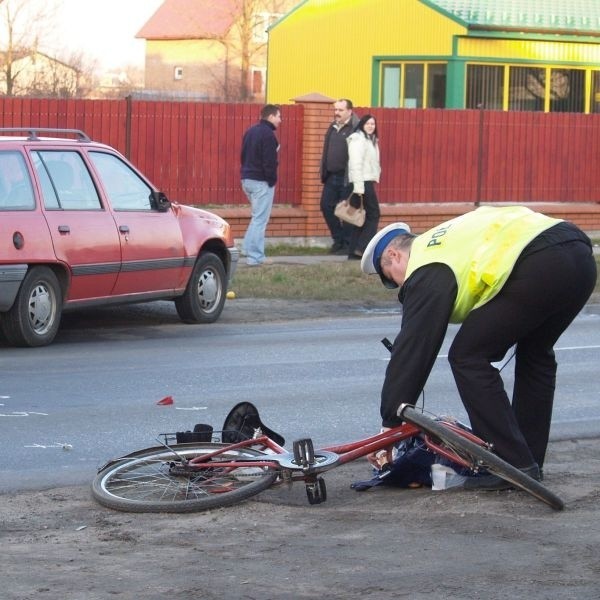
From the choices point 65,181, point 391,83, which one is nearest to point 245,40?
point 391,83

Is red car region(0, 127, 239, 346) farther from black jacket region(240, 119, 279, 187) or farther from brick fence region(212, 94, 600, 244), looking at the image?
brick fence region(212, 94, 600, 244)

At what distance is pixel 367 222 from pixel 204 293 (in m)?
6.18

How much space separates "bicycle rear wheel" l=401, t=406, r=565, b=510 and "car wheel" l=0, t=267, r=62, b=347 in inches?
235

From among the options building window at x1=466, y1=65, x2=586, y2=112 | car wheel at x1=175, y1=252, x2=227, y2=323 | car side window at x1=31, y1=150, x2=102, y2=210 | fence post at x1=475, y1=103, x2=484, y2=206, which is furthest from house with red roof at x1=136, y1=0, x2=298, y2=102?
car side window at x1=31, y1=150, x2=102, y2=210

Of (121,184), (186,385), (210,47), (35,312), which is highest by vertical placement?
(210,47)

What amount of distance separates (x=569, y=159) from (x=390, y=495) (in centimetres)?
1908

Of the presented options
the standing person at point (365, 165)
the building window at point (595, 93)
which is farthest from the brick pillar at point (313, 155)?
the building window at point (595, 93)

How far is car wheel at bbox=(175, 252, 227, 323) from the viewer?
42.9ft

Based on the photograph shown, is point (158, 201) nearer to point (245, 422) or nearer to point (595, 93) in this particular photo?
point (245, 422)

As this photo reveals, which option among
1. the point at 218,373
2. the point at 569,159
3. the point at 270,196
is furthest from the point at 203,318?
the point at 569,159

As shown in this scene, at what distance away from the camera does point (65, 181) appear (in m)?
11.8

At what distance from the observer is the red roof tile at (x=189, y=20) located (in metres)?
73.3

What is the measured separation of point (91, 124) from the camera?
19.4 m

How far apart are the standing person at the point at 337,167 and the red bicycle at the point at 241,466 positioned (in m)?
13.0
